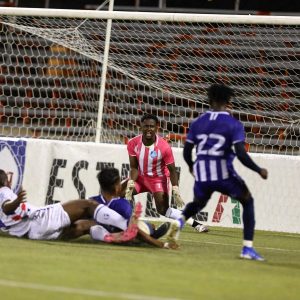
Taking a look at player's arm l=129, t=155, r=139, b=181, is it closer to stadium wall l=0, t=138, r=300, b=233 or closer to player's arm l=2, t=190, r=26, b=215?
stadium wall l=0, t=138, r=300, b=233

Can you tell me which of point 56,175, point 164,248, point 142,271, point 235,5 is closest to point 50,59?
point 56,175

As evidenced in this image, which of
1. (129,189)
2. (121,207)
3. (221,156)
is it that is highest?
(221,156)

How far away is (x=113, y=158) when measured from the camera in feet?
53.8

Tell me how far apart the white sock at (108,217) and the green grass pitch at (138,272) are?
10.8 inches

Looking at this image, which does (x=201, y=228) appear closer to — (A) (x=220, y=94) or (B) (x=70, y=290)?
(A) (x=220, y=94)

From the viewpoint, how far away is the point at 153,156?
1383 cm

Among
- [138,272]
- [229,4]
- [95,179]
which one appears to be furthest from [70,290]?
[229,4]

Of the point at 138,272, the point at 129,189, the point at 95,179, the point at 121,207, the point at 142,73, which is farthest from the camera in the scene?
the point at 142,73

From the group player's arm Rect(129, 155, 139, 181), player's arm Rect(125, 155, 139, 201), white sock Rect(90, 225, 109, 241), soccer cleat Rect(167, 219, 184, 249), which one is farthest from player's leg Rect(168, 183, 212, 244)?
player's arm Rect(129, 155, 139, 181)

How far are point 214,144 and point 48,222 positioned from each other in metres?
2.32

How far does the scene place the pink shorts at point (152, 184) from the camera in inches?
548

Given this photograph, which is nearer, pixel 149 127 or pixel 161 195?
pixel 149 127

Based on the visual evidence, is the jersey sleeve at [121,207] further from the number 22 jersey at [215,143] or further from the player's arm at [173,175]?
the player's arm at [173,175]

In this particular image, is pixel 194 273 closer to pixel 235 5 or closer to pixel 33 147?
pixel 33 147
